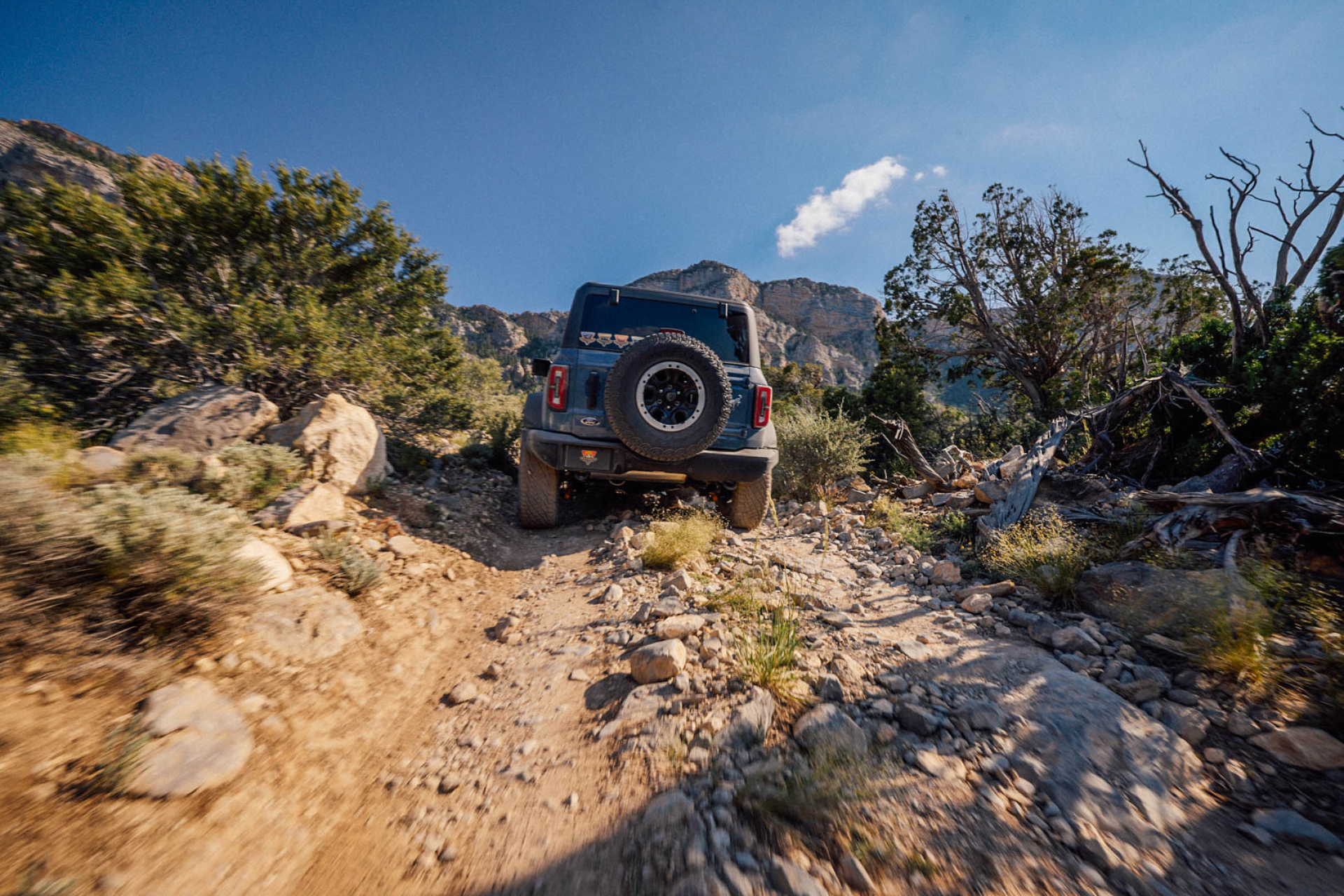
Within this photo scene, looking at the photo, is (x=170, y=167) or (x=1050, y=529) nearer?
(x=1050, y=529)

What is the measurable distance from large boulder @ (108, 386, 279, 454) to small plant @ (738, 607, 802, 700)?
433 centimetres

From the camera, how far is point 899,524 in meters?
4.30

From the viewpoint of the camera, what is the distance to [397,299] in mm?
6852

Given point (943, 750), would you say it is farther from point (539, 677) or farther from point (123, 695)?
point (123, 695)

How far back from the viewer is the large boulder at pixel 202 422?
3.33 m

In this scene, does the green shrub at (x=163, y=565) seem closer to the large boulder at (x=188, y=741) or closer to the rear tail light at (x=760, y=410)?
the large boulder at (x=188, y=741)

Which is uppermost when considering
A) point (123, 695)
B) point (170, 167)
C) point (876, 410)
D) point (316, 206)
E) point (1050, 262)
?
point (1050, 262)

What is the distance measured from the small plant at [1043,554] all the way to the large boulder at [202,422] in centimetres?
611

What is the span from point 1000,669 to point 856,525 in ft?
8.29

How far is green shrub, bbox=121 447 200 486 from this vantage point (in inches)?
106

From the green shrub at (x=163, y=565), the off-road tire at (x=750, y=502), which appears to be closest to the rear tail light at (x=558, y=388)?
the off-road tire at (x=750, y=502)

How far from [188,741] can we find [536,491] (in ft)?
9.17

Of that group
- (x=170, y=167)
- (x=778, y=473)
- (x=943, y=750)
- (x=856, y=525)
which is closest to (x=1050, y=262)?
(x=778, y=473)

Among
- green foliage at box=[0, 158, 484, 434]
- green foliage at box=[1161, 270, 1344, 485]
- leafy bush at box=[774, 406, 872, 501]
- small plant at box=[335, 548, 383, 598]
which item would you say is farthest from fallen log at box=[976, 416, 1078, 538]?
green foliage at box=[0, 158, 484, 434]
